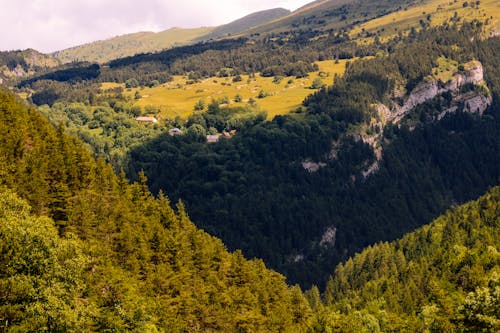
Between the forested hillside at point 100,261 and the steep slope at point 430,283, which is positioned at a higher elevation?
the forested hillside at point 100,261

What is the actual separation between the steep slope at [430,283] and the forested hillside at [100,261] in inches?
592

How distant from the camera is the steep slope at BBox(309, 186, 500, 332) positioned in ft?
211

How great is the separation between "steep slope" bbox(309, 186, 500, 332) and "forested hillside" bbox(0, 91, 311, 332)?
15.0m

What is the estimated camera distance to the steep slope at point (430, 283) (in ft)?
211

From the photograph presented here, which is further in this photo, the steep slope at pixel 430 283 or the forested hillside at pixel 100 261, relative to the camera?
the steep slope at pixel 430 283

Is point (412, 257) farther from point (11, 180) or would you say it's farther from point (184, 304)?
point (11, 180)

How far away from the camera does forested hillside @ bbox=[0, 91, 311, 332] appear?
48.9 meters

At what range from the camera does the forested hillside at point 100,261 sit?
4891 centimetres

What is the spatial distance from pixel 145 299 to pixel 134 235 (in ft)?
50.6

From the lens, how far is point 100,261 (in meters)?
64.8

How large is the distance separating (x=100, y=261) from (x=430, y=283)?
232 ft

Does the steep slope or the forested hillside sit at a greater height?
the forested hillside

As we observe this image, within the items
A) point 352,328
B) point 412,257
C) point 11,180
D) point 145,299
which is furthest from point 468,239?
point 11,180

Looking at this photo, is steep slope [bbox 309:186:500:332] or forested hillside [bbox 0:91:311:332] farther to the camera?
steep slope [bbox 309:186:500:332]
